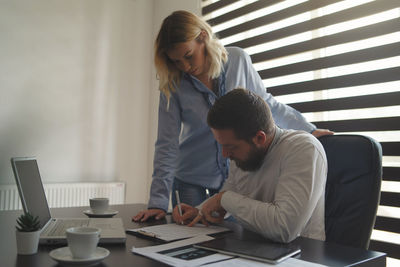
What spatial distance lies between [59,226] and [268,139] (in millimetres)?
742

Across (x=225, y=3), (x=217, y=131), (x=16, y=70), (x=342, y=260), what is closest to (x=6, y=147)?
(x=16, y=70)

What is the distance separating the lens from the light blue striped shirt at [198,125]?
1.69 meters

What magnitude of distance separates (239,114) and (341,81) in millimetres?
1155

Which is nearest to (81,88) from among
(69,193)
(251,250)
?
(69,193)

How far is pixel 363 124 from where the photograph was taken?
203cm

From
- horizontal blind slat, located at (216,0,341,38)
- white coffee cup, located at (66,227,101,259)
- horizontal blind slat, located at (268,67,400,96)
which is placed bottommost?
white coffee cup, located at (66,227,101,259)

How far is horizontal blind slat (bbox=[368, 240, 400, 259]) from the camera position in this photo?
187 cm

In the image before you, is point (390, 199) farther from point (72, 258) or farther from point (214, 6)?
point (214, 6)

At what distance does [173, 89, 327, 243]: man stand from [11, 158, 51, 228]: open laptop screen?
0.45 meters

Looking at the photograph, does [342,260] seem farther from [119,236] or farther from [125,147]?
[125,147]

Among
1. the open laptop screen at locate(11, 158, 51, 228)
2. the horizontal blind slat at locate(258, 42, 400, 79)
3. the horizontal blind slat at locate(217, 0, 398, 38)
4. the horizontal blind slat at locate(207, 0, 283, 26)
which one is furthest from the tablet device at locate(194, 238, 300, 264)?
the horizontal blind slat at locate(207, 0, 283, 26)

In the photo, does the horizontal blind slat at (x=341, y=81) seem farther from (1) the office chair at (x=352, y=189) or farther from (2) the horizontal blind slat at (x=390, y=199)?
→ (1) the office chair at (x=352, y=189)

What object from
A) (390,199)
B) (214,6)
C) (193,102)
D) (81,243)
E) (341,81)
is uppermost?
(214,6)

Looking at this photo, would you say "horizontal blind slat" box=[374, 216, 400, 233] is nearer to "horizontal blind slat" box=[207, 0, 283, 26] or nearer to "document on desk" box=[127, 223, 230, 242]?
"document on desk" box=[127, 223, 230, 242]
